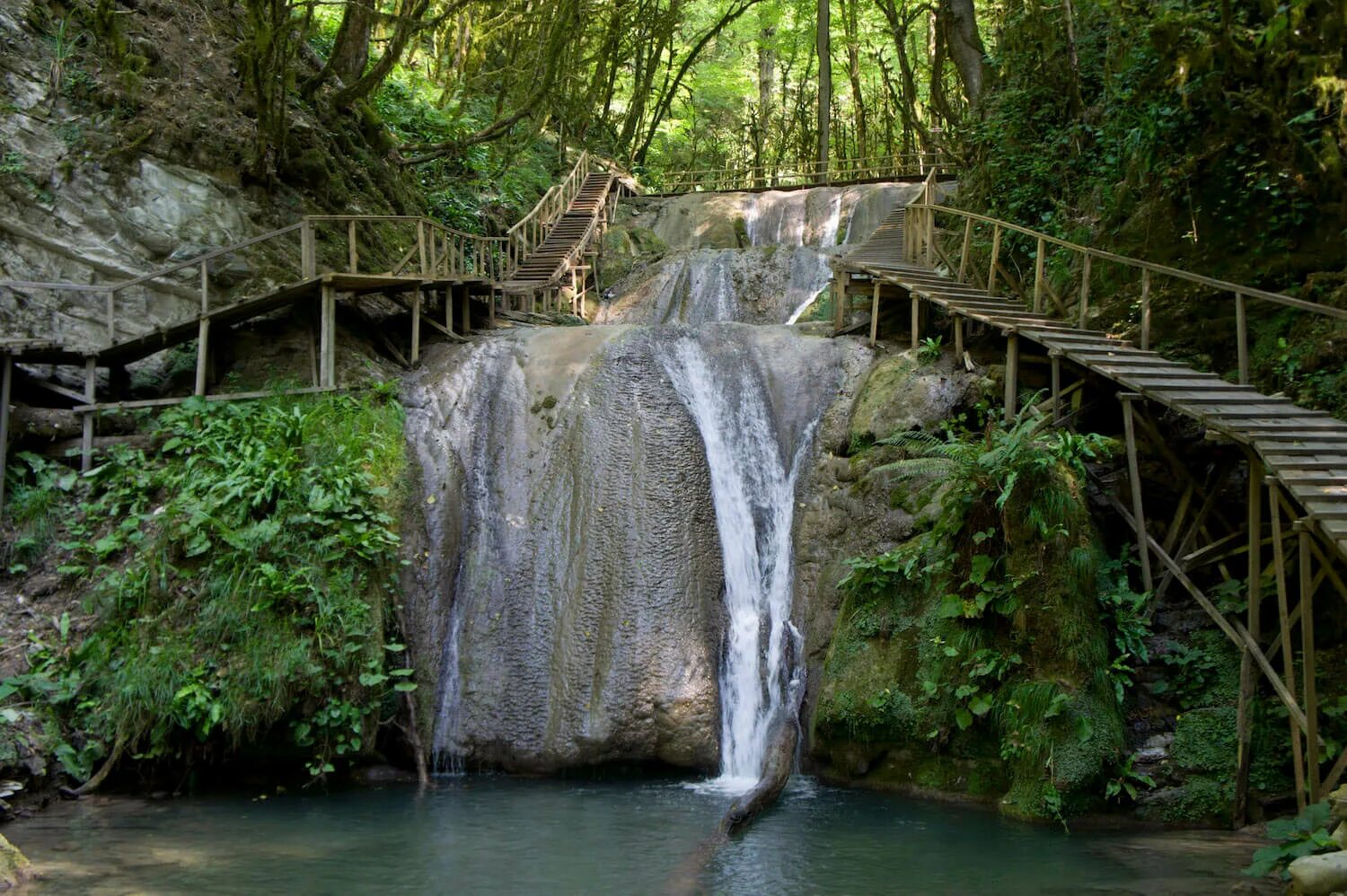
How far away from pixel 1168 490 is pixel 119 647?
10643mm

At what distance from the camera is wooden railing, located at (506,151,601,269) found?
66.8 feet

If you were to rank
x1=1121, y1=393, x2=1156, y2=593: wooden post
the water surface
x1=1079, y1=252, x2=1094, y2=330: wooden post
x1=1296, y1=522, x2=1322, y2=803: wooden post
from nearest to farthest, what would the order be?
the water surface, x1=1296, y1=522, x2=1322, y2=803: wooden post, x1=1121, y1=393, x2=1156, y2=593: wooden post, x1=1079, y1=252, x2=1094, y2=330: wooden post

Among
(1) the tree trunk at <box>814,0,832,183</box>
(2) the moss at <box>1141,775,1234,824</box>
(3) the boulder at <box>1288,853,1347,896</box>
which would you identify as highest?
(1) the tree trunk at <box>814,0,832,183</box>

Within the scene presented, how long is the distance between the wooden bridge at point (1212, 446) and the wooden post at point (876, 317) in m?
0.03

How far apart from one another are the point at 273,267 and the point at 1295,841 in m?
13.5

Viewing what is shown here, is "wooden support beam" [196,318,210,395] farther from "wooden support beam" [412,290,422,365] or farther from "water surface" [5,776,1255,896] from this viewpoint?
"water surface" [5,776,1255,896]

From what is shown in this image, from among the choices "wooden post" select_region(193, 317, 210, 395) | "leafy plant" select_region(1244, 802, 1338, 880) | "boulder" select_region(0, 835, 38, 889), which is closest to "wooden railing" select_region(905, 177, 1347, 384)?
"leafy plant" select_region(1244, 802, 1338, 880)

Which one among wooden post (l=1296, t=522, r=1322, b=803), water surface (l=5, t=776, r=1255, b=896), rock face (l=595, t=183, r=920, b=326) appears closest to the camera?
water surface (l=5, t=776, r=1255, b=896)

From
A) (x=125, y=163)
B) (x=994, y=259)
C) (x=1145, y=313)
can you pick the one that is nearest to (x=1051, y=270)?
(x=994, y=259)

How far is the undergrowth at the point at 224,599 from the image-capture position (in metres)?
9.74

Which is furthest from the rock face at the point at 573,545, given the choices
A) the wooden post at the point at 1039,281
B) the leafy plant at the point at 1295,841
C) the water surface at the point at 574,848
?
the leafy plant at the point at 1295,841

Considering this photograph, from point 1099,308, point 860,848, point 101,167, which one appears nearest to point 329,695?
point 860,848

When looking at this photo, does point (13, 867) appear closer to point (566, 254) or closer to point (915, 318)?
point (915, 318)

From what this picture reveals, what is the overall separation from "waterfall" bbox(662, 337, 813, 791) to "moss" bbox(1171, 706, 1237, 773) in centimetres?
377
